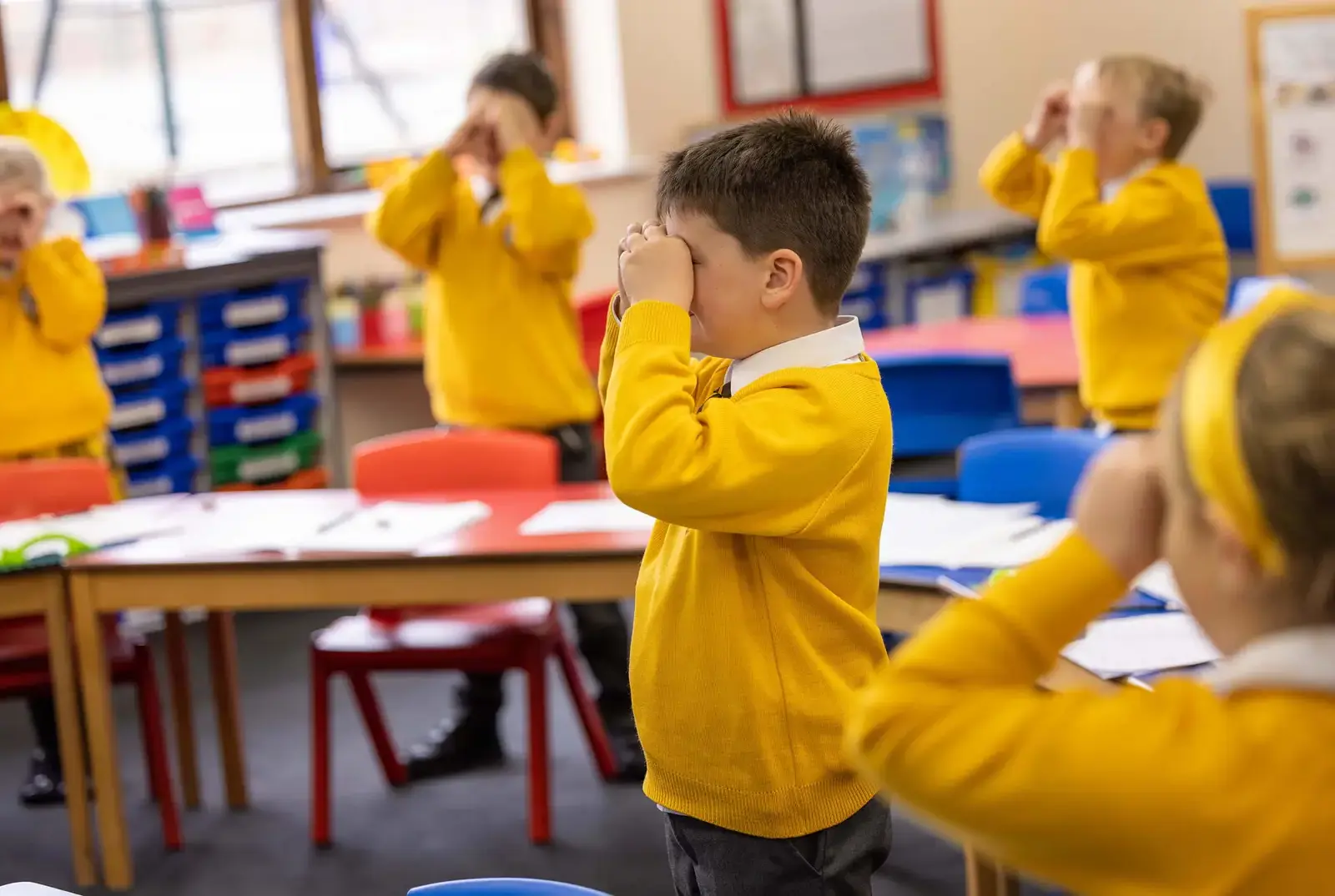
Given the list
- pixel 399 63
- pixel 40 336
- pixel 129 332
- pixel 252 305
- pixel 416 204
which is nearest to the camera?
pixel 40 336

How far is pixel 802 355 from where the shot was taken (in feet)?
5.30

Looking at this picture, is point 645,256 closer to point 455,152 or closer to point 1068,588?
point 1068,588

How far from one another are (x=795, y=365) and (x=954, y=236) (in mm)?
5190

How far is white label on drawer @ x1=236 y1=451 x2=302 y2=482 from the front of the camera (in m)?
4.95

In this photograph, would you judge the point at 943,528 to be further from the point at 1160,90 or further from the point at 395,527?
the point at 1160,90

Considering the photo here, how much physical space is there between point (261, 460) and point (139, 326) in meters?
0.58

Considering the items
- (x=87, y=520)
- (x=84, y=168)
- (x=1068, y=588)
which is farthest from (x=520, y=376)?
(x=1068, y=588)

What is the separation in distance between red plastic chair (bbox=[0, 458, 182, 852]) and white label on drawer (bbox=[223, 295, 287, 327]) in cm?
155

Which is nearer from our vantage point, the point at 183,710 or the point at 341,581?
the point at 341,581

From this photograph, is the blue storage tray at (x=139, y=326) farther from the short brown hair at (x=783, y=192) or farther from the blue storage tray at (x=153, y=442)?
the short brown hair at (x=783, y=192)

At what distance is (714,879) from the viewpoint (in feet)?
5.49

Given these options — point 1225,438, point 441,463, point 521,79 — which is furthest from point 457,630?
point 1225,438

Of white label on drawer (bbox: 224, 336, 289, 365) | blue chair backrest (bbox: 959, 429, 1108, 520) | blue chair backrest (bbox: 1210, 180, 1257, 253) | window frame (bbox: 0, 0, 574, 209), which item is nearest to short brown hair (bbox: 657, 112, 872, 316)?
blue chair backrest (bbox: 959, 429, 1108, 520)

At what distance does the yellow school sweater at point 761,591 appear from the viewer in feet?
5.03
